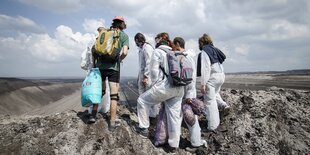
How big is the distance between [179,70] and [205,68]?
1310 millimetres

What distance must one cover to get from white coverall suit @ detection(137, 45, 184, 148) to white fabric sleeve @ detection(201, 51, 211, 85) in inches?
40.9

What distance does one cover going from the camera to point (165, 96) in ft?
16.6

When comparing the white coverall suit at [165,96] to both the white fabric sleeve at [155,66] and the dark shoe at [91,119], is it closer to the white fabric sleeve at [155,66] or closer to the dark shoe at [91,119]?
the white fabric sleeve at [155,66]

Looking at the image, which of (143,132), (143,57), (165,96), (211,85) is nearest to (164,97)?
(165,96)

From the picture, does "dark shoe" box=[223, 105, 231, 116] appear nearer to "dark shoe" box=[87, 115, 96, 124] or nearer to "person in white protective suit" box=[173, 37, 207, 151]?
"person in white protective suit" box=[173, 37, 207, 151]


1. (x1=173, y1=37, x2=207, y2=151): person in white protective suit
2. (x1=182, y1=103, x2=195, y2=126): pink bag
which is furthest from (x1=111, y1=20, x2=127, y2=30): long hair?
(x1=182, y1=103, x2=195, y2=126): pink bag

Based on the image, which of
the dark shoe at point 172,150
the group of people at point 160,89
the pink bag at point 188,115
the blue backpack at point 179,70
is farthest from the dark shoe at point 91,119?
the pink bag at point 188,115

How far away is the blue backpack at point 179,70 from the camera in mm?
4926

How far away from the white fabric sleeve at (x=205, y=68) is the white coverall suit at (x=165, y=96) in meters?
1.04

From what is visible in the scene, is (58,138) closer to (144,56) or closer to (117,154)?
(117,154)

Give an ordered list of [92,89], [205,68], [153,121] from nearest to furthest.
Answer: [92,89] → [205,68] → [153,121]

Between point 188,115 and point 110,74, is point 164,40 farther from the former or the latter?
point 188,115

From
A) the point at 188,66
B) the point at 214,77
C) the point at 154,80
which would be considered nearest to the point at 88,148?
the point at 154,80

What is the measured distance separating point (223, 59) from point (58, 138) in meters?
4.24
